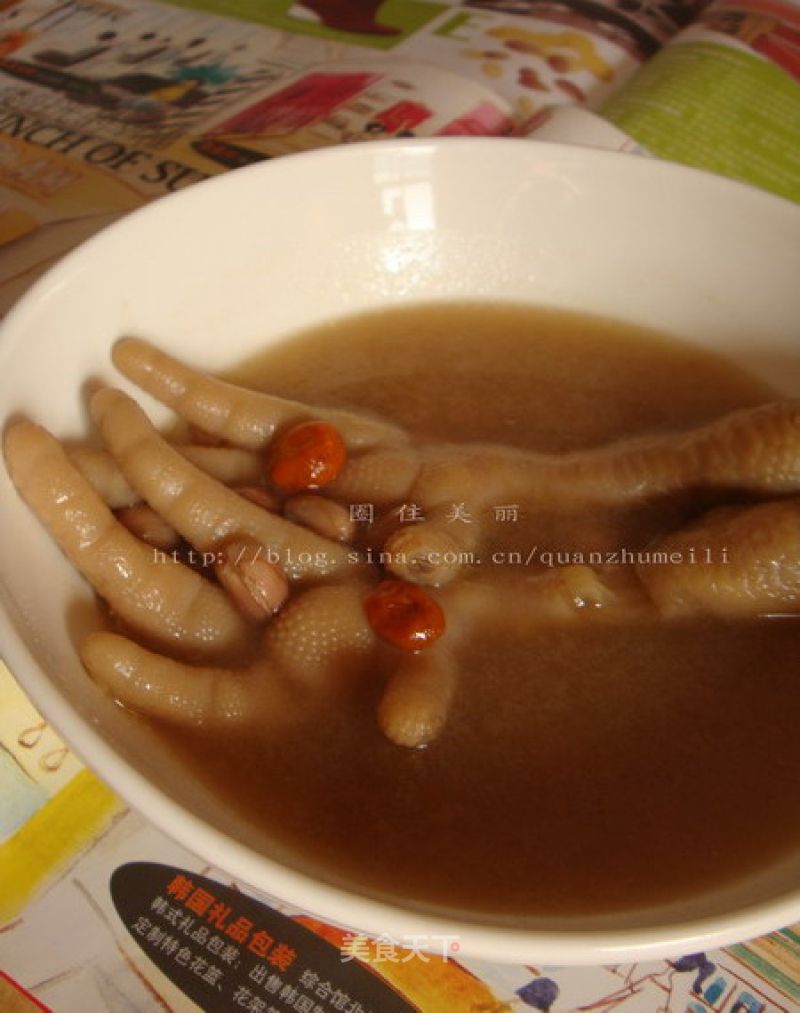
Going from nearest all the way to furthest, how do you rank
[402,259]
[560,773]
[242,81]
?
[560,773] < [402,259] < [242,81]

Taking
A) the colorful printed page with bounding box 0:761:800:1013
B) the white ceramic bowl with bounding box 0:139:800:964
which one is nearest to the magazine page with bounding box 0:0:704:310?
the white ceramic bowl with bounding box 0:139:800:964

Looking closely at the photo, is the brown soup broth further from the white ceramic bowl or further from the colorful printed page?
the white ceramic bowl

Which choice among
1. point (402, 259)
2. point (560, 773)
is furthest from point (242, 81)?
point (560, 773)

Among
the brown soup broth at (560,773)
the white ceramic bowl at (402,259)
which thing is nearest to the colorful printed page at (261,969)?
the brown soup broth at (560,773)

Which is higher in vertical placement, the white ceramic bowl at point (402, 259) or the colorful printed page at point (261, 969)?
the white ceramic bowl at point (402, 259)

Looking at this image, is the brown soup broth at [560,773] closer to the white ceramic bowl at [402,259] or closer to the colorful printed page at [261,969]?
the colorful printed page at [261,969]

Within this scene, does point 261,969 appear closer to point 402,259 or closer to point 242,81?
point 402,259
